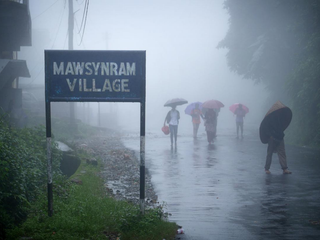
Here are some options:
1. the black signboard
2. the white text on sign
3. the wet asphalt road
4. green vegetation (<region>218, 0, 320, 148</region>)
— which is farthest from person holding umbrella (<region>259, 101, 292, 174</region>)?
green vegetation (<region>218, 0, 320, 148</region>)

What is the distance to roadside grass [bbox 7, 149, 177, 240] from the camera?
539 centimetres

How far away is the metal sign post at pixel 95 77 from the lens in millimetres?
6023

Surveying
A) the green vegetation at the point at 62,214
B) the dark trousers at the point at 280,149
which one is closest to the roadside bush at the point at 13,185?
the green vegetation at the point at 62,214

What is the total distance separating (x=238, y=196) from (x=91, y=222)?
3.80 m

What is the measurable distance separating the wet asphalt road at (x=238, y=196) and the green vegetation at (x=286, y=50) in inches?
196

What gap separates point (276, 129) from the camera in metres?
11.2

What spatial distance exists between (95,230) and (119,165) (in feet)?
25.9

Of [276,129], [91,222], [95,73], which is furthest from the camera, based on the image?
[276,129]

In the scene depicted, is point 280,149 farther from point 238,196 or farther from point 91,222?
point 91,222

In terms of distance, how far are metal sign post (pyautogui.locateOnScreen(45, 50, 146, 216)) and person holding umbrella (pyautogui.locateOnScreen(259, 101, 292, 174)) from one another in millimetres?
6194

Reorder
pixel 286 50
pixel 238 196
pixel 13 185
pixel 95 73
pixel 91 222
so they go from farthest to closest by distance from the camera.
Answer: pixel 286 50
pixel 238 196
pixel 13 185
pixel 95 73
pixel 91 222

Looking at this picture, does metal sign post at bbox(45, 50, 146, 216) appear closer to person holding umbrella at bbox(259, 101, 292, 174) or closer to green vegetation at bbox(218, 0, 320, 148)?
person holding umbrella at bbox(259, 101, 292, 174)

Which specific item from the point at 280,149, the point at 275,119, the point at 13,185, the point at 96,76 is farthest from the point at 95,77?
the point at 280,149

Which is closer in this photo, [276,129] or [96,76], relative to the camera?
[96,76]
